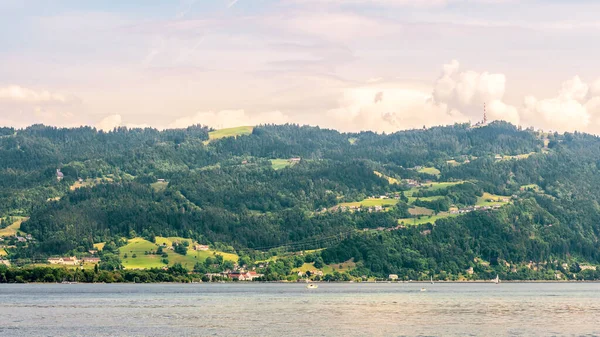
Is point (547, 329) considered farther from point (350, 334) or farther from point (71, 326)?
point (71, 326)

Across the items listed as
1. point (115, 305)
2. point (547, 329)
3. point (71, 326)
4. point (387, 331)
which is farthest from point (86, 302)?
point (547, 329)

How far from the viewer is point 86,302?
577 ft

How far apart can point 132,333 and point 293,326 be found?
2143 centimetres

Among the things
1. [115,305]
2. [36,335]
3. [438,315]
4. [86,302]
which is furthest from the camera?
[86,302]

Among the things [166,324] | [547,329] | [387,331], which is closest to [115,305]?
[166,324]

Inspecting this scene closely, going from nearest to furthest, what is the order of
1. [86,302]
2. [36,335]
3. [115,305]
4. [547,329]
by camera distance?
[36,335] → [547,329] → [115,305] → [86,302]

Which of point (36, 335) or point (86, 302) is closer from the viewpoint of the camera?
point (36, 335)

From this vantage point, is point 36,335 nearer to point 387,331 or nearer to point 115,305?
point 387,331

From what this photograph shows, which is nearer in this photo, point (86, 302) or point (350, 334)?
point (350, 334)

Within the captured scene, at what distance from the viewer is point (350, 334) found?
113m

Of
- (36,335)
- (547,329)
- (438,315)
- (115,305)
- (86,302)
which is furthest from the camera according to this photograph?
(86,302)

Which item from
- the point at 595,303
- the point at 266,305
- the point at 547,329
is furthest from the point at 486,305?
the point at 547,329

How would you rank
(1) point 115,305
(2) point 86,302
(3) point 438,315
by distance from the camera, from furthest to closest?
(2) point 86,302 → (1) point 115,305 → (3) point 438,315

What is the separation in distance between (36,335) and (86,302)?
67320 millimetres
